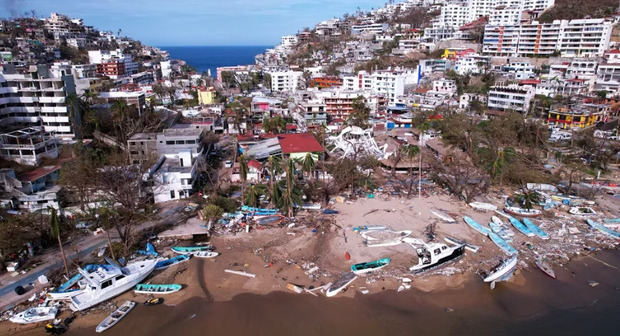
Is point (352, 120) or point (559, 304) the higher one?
point (352, 120)

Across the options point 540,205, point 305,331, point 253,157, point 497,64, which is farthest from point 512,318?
point 497,64

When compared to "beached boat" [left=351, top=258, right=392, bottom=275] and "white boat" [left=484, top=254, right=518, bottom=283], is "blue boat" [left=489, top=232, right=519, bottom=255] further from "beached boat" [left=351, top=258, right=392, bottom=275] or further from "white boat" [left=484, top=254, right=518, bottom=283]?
"beached boat" [left=351, top=258, right=392, bottom=275]

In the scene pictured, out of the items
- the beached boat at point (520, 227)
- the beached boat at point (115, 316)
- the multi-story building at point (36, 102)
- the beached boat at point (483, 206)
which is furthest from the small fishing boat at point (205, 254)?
the multi-story building at point (36, 102)

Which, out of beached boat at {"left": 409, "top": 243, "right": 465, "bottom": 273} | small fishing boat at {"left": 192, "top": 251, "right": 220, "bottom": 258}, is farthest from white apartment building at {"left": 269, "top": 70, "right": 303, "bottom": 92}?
beached boat at {"left": 409, "top": 243, "right": 465, "bottom": 273}

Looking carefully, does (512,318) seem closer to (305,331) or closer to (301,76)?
(305,331)

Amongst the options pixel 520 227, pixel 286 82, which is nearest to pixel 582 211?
pixel 520 227

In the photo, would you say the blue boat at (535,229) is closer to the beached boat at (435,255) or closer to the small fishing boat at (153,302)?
the beached boat at (435,255)
